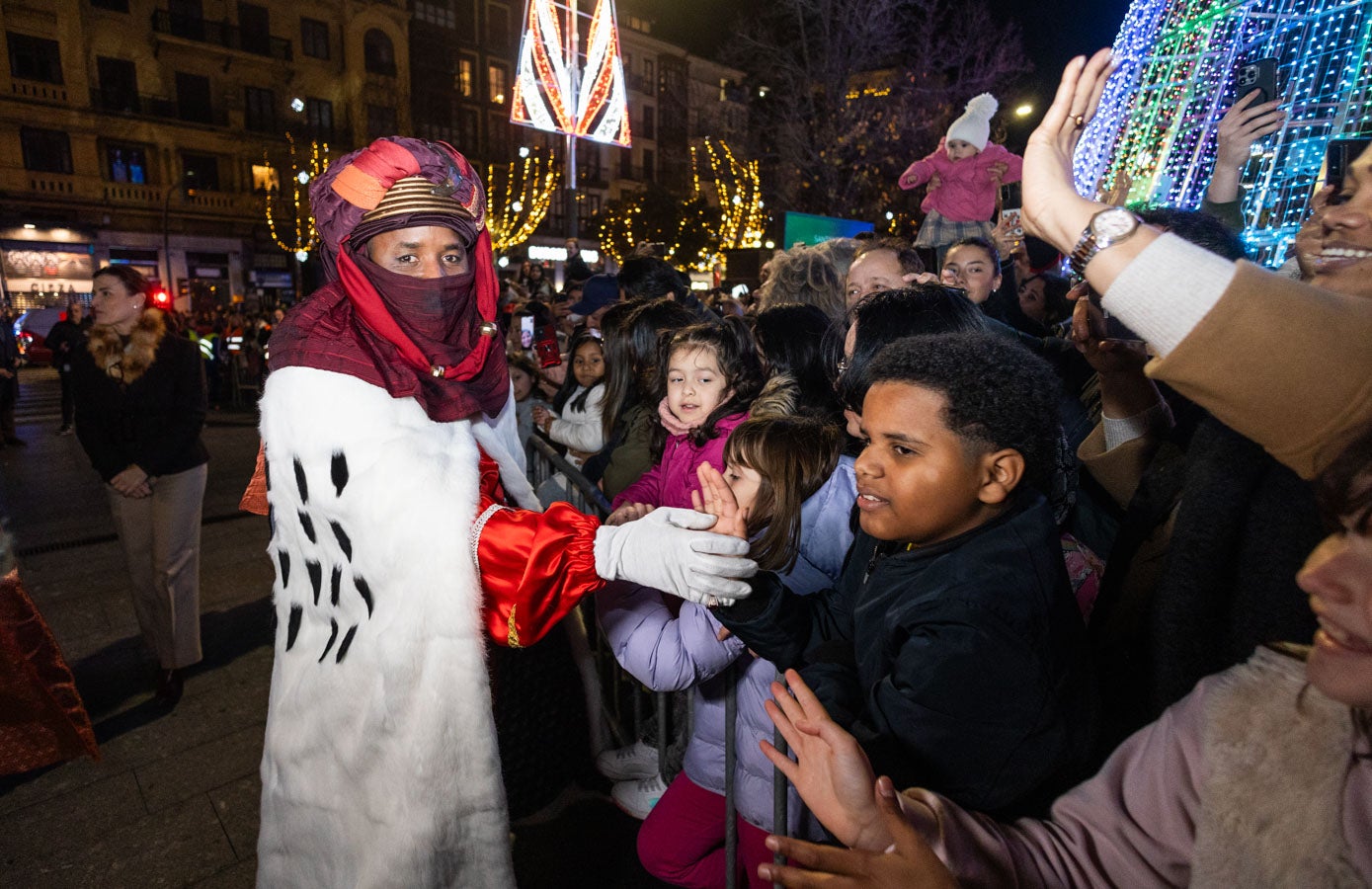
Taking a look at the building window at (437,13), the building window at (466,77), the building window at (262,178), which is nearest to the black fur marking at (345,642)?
the building window at (262,178)

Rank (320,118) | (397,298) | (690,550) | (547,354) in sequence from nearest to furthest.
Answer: (690,550) → (397,298) → (547,354) → (320,118)

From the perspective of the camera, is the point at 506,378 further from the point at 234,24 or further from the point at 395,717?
the point at 234,24

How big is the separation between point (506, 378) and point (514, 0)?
49791 millimetres

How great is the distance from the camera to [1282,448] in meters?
1.06

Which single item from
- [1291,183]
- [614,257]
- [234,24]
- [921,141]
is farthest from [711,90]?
[1291,183]

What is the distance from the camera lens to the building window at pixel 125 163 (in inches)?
1204

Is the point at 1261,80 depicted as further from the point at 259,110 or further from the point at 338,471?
the point at 259,110

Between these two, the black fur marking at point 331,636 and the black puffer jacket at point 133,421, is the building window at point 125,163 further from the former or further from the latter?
the black fur marking at point 331,636

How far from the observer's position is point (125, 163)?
3106cm

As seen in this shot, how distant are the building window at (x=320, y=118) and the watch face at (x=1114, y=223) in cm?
4177

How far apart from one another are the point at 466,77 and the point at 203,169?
15973mm

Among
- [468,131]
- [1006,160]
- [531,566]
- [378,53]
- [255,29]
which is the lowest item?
[531,566]

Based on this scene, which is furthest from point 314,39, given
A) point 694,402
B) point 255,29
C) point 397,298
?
point 397,298

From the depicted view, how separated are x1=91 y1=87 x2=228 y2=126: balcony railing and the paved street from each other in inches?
1394
